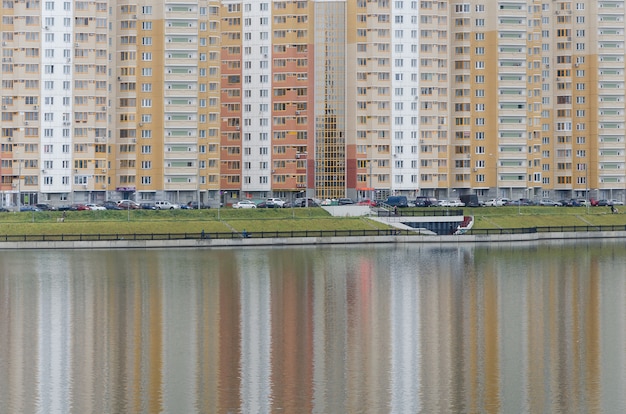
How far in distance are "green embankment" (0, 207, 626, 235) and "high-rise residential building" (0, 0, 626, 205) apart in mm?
24128

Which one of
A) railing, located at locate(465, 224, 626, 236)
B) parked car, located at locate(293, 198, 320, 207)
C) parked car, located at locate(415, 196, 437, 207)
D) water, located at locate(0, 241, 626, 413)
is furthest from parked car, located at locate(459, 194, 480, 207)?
water, located at locate(0, 241, 626, 413)

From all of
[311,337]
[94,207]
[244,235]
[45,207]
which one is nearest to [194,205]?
[94,207]

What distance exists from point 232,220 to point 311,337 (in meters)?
83.8

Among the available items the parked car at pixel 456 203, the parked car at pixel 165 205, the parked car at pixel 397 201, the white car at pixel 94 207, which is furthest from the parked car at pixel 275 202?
the white car at pixel 94 207

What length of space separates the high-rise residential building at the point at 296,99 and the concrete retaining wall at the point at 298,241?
42.5m

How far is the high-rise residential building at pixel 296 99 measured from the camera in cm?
17825

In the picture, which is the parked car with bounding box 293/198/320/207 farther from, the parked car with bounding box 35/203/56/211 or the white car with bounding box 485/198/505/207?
the parked car with bounding box 35/203/56/211

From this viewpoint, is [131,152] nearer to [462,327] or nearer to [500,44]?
[500,44]

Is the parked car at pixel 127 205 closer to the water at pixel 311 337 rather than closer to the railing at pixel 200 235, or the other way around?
the railing at pixel 200 235

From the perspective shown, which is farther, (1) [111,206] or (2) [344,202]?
(2) [344,202]

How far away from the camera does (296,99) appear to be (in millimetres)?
191250

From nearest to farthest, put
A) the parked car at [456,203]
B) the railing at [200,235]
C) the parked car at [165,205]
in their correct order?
1. the railing at [200,235]
2. the parked car at [165,205]
3. the parked car at [456,203]

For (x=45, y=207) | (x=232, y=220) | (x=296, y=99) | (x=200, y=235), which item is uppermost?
(x=296, y=99)

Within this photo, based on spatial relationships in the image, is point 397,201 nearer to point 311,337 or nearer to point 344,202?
point 344,202
